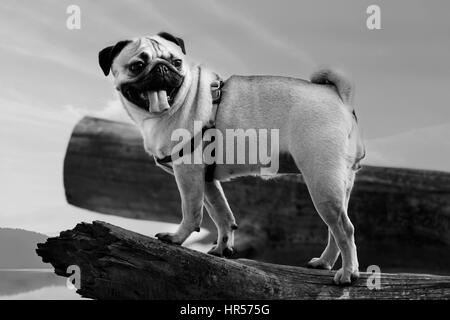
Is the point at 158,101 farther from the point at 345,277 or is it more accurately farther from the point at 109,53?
the point at 345,277

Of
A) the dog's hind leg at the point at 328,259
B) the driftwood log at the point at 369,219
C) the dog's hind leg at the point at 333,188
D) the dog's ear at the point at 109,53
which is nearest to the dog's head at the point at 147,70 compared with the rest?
the dog's ear at the point at 109,53

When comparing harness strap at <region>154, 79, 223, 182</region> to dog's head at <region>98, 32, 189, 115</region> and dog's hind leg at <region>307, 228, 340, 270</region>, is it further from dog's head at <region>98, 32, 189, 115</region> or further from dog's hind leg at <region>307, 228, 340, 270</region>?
dog's hind leg at <region>307, 228, 340, 270</region>

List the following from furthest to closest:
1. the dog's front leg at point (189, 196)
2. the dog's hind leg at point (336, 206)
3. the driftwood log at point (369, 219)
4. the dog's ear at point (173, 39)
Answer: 1. the driftwood log at point (369, 219)
2. the dog's ear at point (173, 39)
3. the dog's front leg at point (189, 196)
4. the dog's hind leg at point (336, 206)

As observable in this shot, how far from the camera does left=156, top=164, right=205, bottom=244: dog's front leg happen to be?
1942mm

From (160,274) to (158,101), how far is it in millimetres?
579

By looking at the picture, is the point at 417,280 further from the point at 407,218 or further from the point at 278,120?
the point at 407,218

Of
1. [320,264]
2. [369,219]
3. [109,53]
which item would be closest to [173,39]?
[109,53]

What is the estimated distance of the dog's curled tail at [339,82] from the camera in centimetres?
203

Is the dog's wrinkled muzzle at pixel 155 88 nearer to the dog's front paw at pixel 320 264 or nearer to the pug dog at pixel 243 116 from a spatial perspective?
the pug dog at pixel 243 116

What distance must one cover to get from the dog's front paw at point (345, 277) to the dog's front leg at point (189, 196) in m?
0.51

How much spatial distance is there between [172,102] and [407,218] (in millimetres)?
1830

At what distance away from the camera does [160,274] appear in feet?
6.03
